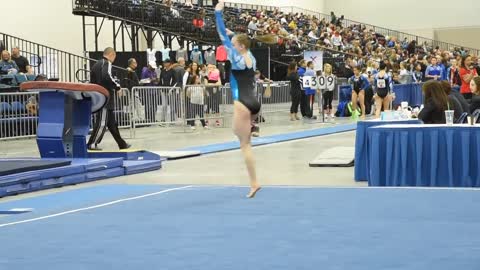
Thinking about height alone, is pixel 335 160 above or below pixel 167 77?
below

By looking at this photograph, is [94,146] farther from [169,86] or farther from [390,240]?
[390,240]

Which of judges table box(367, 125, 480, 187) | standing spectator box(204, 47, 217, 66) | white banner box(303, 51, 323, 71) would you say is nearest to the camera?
judges table box(367, 125, 480, 187)

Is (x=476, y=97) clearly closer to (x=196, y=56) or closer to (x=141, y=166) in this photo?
(x=141, y=166)

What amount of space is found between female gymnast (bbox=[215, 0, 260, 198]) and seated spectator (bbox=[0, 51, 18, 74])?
1199 cm

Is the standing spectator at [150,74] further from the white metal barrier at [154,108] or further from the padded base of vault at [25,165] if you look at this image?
the padded base of vault at [25,165]

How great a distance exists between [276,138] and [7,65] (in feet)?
22.7

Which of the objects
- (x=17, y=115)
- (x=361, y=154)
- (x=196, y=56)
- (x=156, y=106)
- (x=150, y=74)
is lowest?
(x=361, y=154)

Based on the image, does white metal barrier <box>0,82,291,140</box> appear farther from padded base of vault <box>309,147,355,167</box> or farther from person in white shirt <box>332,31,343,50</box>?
person in white shirt <box>332,31,343,50</box>

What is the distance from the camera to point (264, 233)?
6.79 metres

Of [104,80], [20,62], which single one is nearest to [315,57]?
[20,62]

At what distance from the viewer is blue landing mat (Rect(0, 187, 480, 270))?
5.67m

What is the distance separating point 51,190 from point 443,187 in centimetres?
492

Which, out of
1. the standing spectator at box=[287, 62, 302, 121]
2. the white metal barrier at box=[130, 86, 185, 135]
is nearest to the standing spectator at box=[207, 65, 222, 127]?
the white metal barrier at box=[130, 86, 185, 135]

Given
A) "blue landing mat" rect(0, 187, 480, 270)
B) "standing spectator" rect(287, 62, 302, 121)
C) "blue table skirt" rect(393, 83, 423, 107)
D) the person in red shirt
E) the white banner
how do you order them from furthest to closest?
"blue table skirt" rect(393, 83, 423, 107) < the white banner < "standing spectator" rect(287, 62, 302, 121) < the person in red shirt < "blue landing mat" rect(0, 187, 480, 270)
